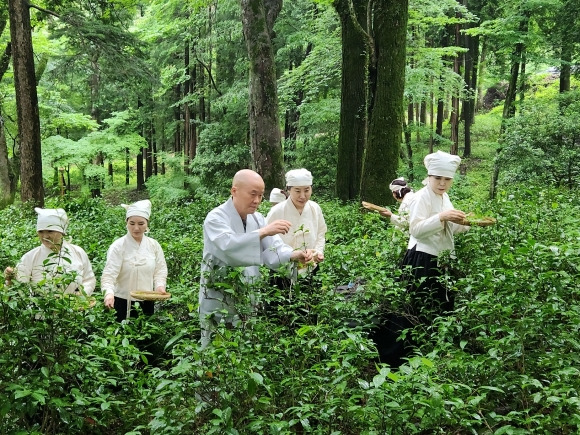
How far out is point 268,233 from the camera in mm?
3990

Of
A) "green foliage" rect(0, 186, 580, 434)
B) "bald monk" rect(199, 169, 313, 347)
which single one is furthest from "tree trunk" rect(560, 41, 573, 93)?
"bald monk" rect(199, 169, 313, 347)

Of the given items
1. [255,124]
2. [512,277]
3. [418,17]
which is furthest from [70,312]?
[418,17]

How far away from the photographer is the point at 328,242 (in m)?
7.53

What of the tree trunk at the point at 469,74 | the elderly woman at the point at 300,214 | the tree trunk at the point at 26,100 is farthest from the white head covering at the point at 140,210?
the tree trunk at the point at 469,74

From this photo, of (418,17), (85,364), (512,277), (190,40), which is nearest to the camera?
(85,364)

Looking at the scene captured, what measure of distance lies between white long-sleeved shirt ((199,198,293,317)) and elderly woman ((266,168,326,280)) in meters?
1.19

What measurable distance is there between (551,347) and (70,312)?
10.6ft

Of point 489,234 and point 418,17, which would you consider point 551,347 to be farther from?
point 418,17

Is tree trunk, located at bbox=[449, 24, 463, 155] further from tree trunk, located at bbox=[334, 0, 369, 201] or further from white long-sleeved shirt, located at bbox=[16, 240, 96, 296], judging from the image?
white long-sleeved shirt, located at bbox=[16, 240, 96, 296]

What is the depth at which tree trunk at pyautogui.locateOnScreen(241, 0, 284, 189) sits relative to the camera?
11367 millimetres

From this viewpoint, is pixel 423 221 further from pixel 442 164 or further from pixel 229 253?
pixel 229 253

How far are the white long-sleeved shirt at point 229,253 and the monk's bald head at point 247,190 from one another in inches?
4.1

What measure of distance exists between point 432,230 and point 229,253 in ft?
6.59

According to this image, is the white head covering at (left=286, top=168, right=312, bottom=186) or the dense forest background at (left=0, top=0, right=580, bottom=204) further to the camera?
the dense forest background at (left=0, top=0, right=580, bottom=204)
